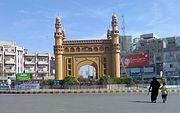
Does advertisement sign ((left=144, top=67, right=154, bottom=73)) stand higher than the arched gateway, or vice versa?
the arched gateway

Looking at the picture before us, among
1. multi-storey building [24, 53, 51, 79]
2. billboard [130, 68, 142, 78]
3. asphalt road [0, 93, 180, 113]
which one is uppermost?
multi-storey building [24, 53, 51, 79]

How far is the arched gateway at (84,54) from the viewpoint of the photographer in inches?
2746

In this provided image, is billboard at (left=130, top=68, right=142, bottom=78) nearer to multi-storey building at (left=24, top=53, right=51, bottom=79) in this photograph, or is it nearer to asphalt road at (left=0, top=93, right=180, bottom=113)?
multi-storey building at (left=24, top=53, right=51, bottom=79)

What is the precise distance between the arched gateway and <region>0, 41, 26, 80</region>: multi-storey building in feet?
103

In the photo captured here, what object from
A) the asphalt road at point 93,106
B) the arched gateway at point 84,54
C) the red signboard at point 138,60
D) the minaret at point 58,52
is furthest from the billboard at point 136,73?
the asphalt road at point 93,106

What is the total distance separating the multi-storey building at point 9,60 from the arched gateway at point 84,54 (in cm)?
3130

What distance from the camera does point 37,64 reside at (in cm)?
10738

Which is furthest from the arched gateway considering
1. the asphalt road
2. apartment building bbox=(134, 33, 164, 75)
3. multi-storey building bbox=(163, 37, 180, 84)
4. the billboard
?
the asphalt road

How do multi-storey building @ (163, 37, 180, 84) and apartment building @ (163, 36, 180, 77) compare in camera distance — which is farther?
apartment building @ (163, 36, 180, 77)

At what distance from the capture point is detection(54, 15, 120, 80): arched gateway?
229 feet

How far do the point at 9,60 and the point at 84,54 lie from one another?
Result: 3572 cm

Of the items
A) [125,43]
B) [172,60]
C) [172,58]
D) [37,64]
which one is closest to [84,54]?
[172,60]

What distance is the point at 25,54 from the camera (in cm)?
10681

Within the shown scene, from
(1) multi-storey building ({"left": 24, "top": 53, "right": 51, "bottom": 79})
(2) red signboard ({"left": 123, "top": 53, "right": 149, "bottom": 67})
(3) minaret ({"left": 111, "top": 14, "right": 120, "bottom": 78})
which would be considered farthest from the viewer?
(1) multi-storey building ({"left": 24, "top": 53, "right": 51, "bottom": 79})
